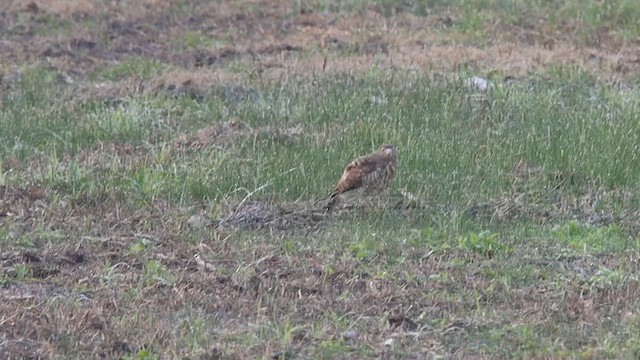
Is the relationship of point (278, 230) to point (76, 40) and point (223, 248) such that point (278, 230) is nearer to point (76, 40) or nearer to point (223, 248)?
point (223, 248)

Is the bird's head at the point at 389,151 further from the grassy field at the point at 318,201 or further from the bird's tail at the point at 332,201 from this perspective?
the bird's tail at the point at 332,201

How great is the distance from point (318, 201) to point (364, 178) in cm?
45

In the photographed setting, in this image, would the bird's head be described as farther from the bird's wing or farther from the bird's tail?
the bird's tail

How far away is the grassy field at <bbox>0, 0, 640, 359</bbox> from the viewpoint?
6973mm

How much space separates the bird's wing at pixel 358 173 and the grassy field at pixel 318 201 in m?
0.22

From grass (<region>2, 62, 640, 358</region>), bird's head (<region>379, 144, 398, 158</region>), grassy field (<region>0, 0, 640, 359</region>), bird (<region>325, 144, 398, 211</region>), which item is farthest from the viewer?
bird's head (<region>379, 144, 398, 158</region>)

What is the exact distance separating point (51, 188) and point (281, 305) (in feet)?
11.4

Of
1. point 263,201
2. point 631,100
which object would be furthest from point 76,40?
point 263,201

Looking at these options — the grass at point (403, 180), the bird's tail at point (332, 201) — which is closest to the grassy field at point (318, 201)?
the grass at point (403, 180)

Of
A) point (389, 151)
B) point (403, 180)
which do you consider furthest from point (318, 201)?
point (403, 180)

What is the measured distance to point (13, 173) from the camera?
10812 mm

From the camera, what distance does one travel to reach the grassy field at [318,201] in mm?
6973

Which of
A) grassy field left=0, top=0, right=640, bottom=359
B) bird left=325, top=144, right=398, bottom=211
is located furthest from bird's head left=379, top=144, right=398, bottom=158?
grassy field left=0, top=0, right=640, bottom=359

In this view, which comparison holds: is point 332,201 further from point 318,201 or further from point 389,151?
point 389,151
